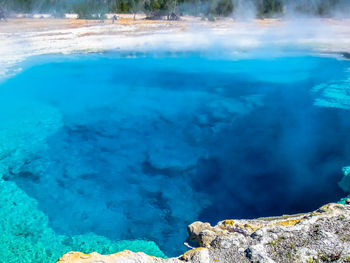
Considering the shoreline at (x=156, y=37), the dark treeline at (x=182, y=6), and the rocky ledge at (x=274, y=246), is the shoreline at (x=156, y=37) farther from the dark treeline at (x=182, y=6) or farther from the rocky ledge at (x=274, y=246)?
the rocky ledge at (x=274, y=246)

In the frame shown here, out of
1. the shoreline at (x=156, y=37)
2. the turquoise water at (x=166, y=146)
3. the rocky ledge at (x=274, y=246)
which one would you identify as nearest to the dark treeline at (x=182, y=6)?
the shoreline at (x=156, y=37)

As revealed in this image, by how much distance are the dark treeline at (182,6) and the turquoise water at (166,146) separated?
11.2m

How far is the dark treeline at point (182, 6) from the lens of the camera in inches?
757

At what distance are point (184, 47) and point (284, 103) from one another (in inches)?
253

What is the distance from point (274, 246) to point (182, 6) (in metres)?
20.8

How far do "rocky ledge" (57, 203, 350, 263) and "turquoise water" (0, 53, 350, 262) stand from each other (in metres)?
1.27

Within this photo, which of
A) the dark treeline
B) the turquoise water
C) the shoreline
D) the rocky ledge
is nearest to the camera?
the rocky ledge

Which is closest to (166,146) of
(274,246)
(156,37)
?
(274,246)

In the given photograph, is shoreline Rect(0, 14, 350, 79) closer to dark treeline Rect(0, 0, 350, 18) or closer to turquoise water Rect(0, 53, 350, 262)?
turquoise water Rect(0, 53, 350, 262)

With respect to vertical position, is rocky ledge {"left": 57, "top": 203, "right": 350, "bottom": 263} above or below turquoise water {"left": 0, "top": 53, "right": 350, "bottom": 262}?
above

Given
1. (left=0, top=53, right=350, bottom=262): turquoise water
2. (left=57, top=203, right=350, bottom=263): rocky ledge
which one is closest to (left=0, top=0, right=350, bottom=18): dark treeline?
(left=0, top=53, right=350, bottom=262): turquoise water

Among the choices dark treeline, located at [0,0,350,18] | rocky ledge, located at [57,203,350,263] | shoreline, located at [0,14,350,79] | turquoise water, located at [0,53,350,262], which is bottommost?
turquoise water, located at [0,53,350,262]

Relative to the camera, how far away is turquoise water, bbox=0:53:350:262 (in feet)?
13.0

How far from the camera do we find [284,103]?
741 cm
